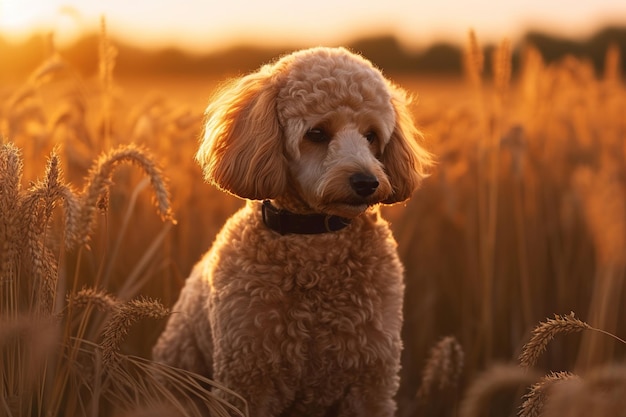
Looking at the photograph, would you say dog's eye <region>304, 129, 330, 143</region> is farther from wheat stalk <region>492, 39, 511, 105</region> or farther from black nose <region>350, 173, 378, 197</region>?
wheat stalk <region>492, 39, 511, 105</region>

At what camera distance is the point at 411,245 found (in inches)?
203

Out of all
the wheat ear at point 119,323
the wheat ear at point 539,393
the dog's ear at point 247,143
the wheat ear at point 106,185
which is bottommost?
the wheat ear at point 539,393

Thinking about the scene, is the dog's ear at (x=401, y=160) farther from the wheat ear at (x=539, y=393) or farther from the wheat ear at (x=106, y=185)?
the wheat ear at (x=539, y=393)

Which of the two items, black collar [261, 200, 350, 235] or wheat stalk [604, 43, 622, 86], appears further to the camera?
wheat stalk [604, 43, 622, 86]

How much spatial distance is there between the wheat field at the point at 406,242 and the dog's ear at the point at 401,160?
0.61 m

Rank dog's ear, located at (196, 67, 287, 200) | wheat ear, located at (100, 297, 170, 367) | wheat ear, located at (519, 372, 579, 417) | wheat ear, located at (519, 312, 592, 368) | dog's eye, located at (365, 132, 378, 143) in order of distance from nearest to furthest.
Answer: wheat ear, located at (519, 372, 579, 417)
wheat ear, located at (519, 312, 592, 368)
wheat ear, located at (100, 297, 170, 367)
dog's ear, located at (196, 67, 287, 200)
dog's eye, located at (365, 132, 378, 143)

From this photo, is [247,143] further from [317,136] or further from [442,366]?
[442,366]

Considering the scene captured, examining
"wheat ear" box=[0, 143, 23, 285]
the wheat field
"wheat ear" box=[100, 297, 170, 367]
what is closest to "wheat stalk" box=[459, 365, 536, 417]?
the wheat field

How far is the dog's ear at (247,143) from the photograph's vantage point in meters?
3.10

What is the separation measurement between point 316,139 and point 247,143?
25 cm

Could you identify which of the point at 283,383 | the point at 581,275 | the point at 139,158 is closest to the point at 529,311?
the point at 581,275

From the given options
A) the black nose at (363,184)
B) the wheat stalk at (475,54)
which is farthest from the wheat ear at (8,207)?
the wheat stalk at (475,54)

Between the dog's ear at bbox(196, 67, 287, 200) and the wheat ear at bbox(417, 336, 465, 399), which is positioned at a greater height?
the dog's ear at bbox(196, 67, 287, 200)

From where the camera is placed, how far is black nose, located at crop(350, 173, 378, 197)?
2.94 meters
